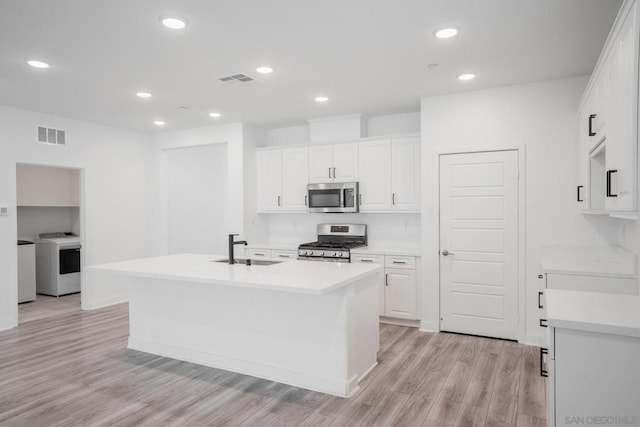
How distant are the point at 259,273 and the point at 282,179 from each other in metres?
2.98

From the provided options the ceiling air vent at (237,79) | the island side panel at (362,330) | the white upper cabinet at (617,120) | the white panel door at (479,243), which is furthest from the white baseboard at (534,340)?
the ceiling air vent at (237,79)

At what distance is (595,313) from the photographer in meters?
1.76

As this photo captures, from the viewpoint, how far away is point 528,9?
2.53 m

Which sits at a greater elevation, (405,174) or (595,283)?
(405,174)

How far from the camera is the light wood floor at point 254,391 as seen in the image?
8.60 ft

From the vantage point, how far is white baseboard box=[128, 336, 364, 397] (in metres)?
2.95

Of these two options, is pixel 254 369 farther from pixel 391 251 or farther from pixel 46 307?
pixel 46 307

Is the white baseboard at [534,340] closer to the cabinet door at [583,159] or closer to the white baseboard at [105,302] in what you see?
the cabinet door at [583,159]

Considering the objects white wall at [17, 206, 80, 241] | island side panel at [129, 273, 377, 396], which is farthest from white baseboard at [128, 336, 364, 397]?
white wall at [17, 206, 80, 241]

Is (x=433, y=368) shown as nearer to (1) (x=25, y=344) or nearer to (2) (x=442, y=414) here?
(2) (x=442, y=414)

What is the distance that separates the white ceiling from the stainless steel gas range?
174 centimetres

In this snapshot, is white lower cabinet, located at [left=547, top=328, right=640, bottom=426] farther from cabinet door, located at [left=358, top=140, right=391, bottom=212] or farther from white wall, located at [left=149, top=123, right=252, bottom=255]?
white wall, located at [left=149, top=123, right=252, bottom=255]

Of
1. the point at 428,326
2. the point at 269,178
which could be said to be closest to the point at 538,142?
the point at 428,326

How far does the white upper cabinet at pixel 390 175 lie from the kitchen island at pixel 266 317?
1771 millimetres
